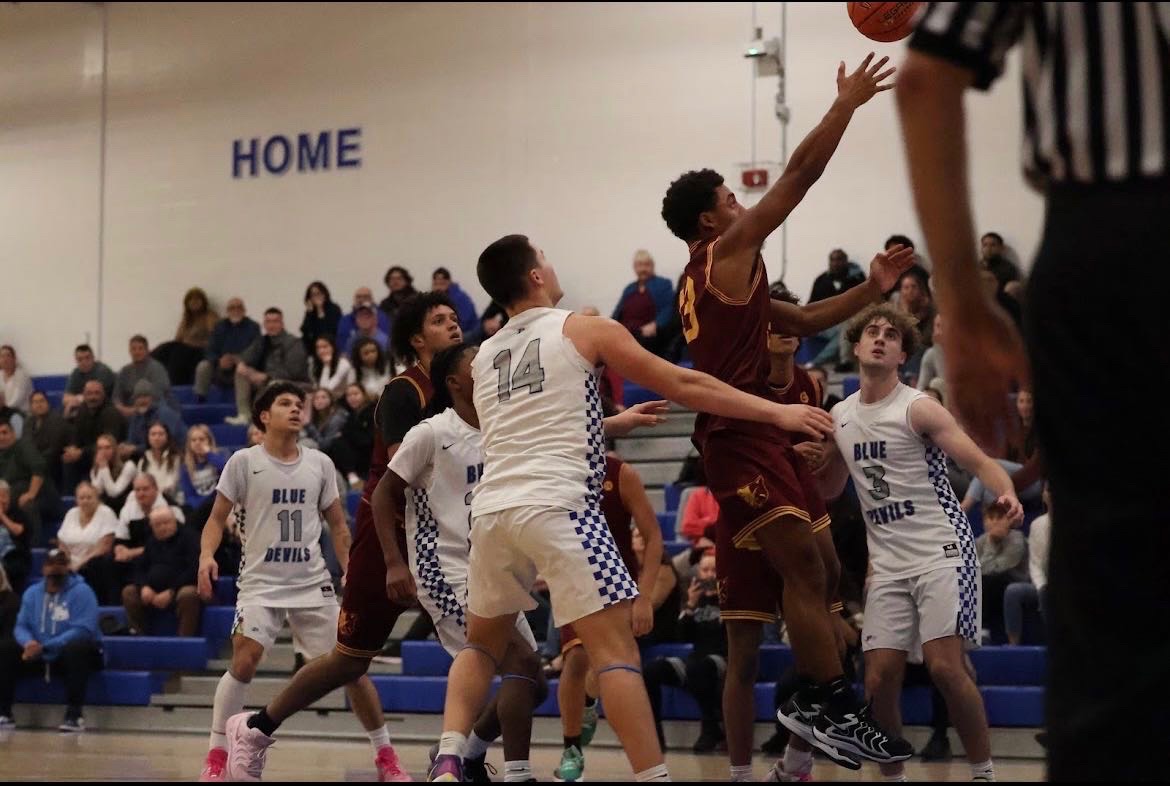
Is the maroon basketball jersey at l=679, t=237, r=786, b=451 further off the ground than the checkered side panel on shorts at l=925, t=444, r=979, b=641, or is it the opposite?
the maroon basketball jersey at l=679, t=237, r=786, b=451

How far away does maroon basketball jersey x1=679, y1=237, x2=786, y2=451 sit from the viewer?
5.68 meters

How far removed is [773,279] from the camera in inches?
642

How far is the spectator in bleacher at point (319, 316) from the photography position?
57.0ft

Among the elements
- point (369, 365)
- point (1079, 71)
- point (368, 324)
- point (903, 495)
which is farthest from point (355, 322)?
point (1079, 71)

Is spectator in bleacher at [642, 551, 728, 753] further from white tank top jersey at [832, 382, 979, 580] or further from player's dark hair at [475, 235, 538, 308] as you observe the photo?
player's dark hair at [475, 235, 538, 308]

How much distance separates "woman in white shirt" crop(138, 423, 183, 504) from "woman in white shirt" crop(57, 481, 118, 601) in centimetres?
67

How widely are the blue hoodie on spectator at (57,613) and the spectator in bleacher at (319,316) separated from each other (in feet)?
18.4

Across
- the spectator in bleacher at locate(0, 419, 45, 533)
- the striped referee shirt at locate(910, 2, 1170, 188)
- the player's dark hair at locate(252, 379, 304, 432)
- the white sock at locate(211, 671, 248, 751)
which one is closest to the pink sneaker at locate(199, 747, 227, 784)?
the white sock at locate(211, 671, 248, 751)

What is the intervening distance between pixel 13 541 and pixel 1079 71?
13.7 meters

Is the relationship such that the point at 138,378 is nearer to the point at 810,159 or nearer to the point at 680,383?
the point at 810,159

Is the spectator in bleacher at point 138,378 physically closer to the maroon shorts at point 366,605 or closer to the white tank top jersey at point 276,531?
the white tank top jersey at point 276,531

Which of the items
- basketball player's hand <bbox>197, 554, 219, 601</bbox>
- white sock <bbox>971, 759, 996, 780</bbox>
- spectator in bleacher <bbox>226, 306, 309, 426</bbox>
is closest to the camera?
white sock <bbox>971, 759, 996, 780</bbox>

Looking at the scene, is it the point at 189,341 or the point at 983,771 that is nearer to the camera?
the point at 983,771

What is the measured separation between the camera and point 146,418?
16219 millimetres
